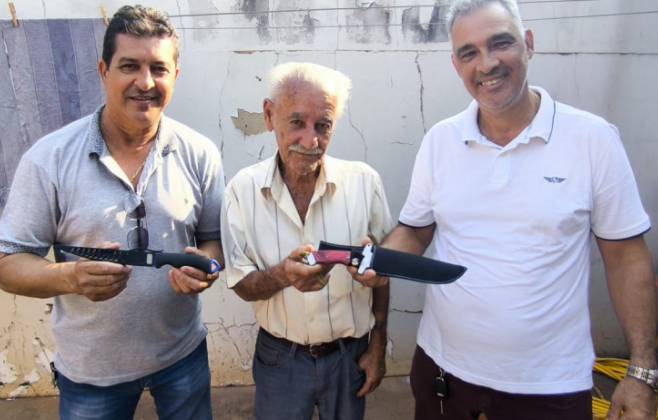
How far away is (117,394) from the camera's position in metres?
2.10

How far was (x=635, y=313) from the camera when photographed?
1.95 m

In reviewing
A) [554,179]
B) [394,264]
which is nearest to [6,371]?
[394,264]

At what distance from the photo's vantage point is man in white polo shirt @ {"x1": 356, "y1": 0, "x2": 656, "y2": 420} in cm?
190

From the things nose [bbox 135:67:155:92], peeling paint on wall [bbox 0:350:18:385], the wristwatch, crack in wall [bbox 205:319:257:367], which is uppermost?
nose [bbox 135:67:155:92]

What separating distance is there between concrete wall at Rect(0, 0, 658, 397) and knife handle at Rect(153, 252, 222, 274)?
193 cm

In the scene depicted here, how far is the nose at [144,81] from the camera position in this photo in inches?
76.1

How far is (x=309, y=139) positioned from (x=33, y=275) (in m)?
1.17

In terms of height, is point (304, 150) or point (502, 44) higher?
point (502, 44)

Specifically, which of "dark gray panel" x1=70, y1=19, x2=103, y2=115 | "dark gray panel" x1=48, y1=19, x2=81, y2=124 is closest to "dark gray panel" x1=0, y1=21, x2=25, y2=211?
"dark gray panel" x1=48, y1=19, x2=81, y2=124

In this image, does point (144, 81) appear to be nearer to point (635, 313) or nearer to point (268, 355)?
point (268, 355)

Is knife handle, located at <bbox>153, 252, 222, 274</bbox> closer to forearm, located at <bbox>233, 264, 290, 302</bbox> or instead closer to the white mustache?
forearm, located at <bbox>233, 264, 290, 302</bbox>

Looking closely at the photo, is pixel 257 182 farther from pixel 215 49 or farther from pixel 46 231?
pixel 215 49

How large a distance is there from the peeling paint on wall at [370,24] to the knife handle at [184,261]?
227 centimetres

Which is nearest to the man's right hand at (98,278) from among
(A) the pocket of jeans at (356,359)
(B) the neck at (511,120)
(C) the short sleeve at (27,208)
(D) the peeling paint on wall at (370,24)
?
(C) the short sleeve at (27,208)
